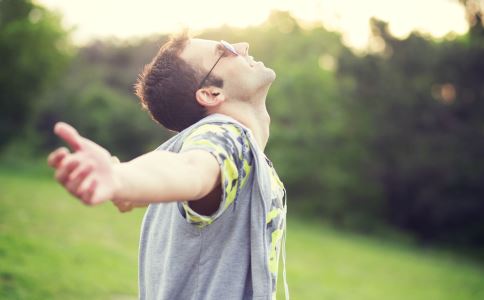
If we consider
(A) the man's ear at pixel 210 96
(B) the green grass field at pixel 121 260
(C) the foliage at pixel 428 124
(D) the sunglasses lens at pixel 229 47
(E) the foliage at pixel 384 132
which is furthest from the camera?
(E) the foliage at pixel 384 132

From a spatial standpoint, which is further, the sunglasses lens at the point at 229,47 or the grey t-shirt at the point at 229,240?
the sunglasses lens at the point at 229,47

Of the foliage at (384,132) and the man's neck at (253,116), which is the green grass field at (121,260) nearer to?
the foliage at (384,132)

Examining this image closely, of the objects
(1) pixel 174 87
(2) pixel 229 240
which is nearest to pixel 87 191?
(2) pixel 229 240

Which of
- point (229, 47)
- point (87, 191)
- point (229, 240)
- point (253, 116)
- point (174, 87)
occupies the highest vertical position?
point (229, 47)

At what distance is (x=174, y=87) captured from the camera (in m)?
2.09

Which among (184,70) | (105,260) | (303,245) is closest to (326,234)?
(303,245)

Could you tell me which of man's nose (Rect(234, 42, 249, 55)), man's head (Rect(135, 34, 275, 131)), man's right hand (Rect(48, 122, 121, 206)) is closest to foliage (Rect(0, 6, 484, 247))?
man's nose (Rect(234, 42, 249, 55))

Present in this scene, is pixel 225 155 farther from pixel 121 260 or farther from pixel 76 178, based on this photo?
pixel 121 260

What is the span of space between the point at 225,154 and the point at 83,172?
50 cm

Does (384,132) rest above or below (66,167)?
above

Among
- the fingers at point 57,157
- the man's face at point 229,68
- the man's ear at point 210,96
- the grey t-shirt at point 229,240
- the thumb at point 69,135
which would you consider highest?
the man's face at point 229,68

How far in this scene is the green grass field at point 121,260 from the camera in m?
6.14

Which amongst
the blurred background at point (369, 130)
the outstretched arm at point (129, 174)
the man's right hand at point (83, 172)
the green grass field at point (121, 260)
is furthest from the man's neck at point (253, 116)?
the blurred background at point (369, 130)

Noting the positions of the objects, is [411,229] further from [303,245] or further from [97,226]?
[97,226]
